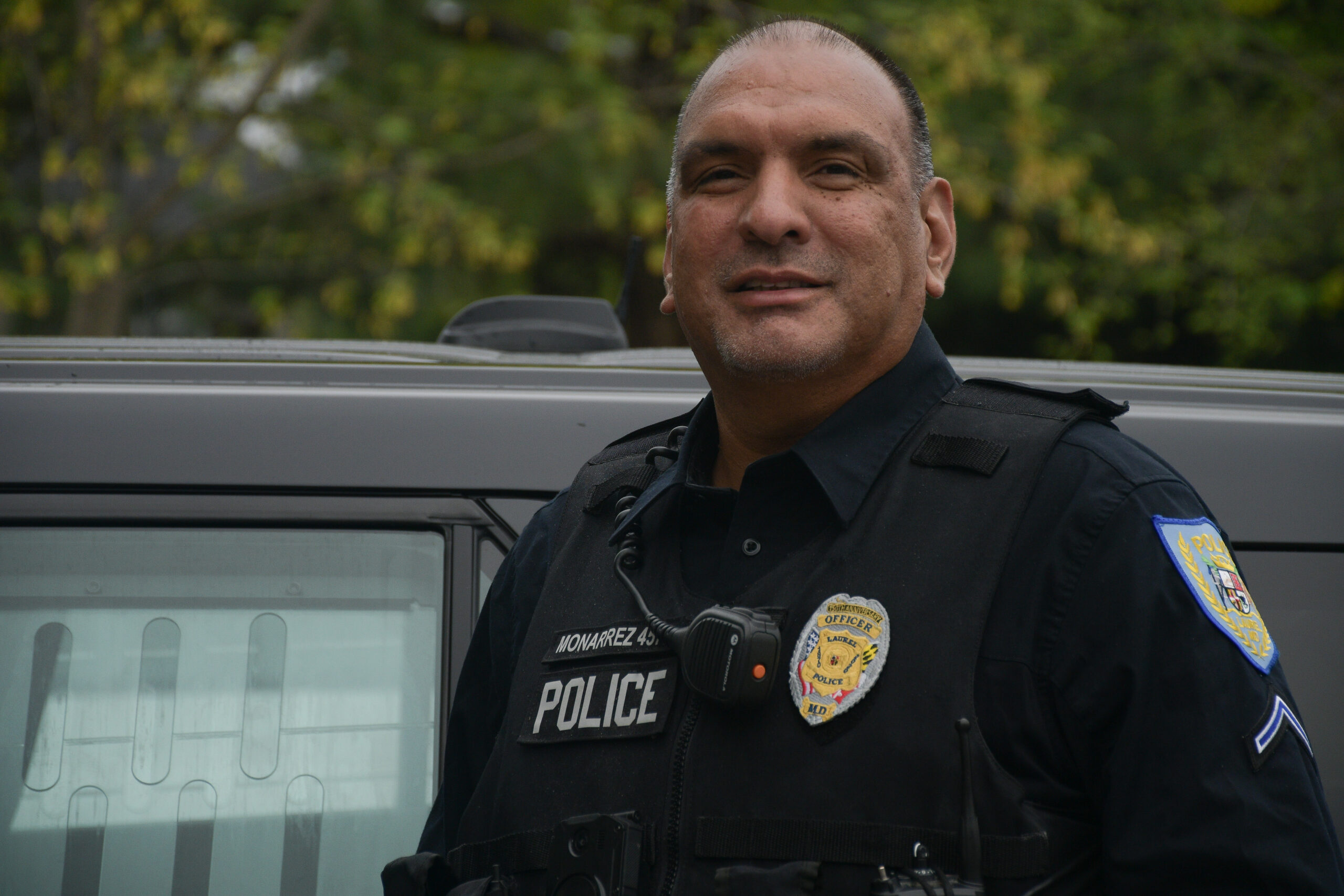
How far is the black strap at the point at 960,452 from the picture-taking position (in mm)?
1279

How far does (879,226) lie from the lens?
4.76 feet

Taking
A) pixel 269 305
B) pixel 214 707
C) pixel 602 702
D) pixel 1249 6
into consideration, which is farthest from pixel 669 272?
pixel 1249 6

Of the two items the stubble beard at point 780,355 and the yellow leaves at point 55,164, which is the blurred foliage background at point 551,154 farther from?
the stubble beard at point 780,355

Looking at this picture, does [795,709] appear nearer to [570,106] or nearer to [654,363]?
[654,363]

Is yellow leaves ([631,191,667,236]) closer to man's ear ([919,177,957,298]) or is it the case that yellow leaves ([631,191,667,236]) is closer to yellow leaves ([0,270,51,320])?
yellow leaves ([0,270,51,320])

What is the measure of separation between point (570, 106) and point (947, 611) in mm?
6673

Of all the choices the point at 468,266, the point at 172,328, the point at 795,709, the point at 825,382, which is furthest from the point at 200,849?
the point at 172,328

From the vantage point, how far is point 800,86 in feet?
4.82

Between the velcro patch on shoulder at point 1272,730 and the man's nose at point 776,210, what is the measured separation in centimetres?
64

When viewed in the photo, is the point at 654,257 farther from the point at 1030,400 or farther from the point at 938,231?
the point at 1030,400

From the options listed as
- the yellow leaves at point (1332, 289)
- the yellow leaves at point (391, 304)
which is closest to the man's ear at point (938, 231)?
the yellow leaves at point (391, 304)

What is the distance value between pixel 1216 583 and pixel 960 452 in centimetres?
26

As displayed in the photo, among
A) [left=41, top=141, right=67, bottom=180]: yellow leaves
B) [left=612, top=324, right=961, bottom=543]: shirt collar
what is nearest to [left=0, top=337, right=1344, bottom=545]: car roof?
[left=612, top=324, right=961, bottom=543]: shirt collar

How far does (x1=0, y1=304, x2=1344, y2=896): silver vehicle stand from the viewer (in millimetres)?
1544
